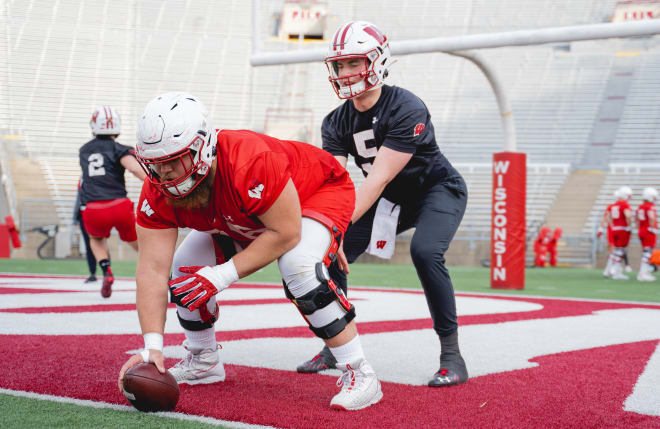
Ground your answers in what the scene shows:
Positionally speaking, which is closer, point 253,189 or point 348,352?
point 253,189

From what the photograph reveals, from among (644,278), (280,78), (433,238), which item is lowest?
(644,278)

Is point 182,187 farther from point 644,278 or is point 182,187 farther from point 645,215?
point 645,215

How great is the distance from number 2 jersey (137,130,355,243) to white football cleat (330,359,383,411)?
56cm

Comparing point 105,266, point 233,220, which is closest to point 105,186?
point 105,266

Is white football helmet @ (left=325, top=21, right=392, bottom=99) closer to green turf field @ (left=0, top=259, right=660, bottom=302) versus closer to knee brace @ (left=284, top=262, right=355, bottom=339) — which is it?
knee brace @ (left=284, top=262, right=355, bottom=339)

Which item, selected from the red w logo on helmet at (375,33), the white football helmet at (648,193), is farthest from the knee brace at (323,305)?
the white football helmet at (648,193)

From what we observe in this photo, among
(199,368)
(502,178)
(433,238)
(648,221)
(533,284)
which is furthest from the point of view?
(648,221)

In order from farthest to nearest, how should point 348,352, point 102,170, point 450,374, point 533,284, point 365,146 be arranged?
point 533,284 < point 102,170 < point 365,146 < point 450,374 < point 348,352

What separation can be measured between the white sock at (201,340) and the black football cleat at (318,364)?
52 centimetres

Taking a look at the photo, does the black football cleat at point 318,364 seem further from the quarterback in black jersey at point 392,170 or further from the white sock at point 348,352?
the white sock at point 348,352

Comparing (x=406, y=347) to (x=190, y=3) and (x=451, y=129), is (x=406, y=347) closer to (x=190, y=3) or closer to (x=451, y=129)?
(x=451, y=129)

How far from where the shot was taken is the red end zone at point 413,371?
8.23 ft

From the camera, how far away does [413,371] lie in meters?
3.43

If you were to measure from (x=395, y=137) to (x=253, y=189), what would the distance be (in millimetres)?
1121
